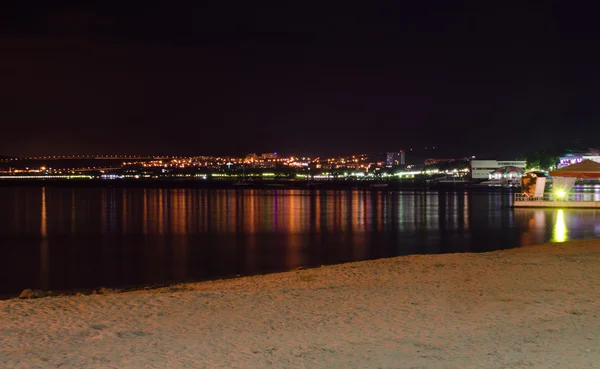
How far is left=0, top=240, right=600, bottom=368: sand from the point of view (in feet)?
17.1

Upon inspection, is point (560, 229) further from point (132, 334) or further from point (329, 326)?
point (132, 334)

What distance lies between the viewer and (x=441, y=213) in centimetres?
3716

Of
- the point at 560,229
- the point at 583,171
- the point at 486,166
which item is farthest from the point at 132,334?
the point at 486,166

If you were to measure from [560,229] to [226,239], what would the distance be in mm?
12823

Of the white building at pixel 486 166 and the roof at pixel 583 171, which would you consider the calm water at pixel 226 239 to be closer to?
the roof at pixel 583 171

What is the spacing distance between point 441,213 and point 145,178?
4899 inches

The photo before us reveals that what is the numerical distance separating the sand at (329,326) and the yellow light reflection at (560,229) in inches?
474

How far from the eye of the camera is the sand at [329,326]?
5203mm

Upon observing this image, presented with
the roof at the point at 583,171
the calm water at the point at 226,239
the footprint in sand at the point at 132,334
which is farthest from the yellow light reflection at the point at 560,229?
the footprint in sand at the point at 132,334

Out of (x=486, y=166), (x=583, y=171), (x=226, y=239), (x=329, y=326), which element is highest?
(x=486, y=166)

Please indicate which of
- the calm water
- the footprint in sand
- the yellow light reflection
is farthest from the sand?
the yellow light reflection

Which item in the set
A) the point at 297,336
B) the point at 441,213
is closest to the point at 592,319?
the point at 297,336

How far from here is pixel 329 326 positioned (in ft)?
21.0

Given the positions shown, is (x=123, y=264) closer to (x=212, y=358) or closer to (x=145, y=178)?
(x=212, y=358)
